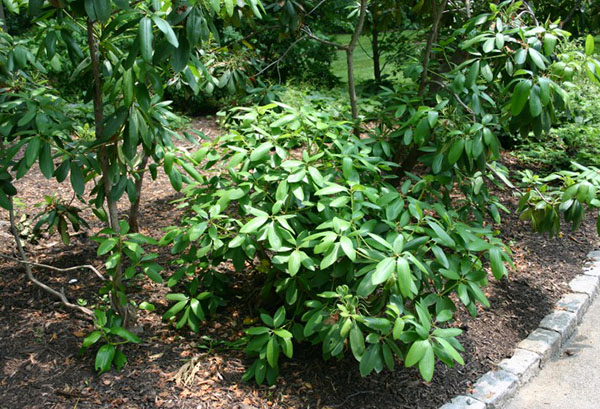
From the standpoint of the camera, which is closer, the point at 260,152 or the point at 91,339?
the point at 91,339

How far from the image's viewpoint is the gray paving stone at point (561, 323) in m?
4.06

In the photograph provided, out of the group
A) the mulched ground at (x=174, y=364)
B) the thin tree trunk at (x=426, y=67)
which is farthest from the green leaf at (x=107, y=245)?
the thin tree trunk at (x=426, y=67)

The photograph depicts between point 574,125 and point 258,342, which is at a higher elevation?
point 574,125

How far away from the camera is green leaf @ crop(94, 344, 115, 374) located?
300 centimetres

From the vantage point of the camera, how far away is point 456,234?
3.15 metres

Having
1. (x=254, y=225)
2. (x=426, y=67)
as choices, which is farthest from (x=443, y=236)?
(x=426, y=67)

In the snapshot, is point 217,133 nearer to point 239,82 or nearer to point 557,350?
point 239,82

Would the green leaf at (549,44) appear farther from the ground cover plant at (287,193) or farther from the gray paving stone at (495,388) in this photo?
the gray paving stone at (495,388)

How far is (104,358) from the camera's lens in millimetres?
3018

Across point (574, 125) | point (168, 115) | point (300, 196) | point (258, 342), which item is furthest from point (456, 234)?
point (574, 125)

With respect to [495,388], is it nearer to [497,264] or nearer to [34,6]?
[497,264]

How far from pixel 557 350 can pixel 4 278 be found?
3.83 meters

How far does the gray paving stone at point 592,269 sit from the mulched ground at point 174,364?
782 millimetres

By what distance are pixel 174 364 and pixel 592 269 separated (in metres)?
3.67
